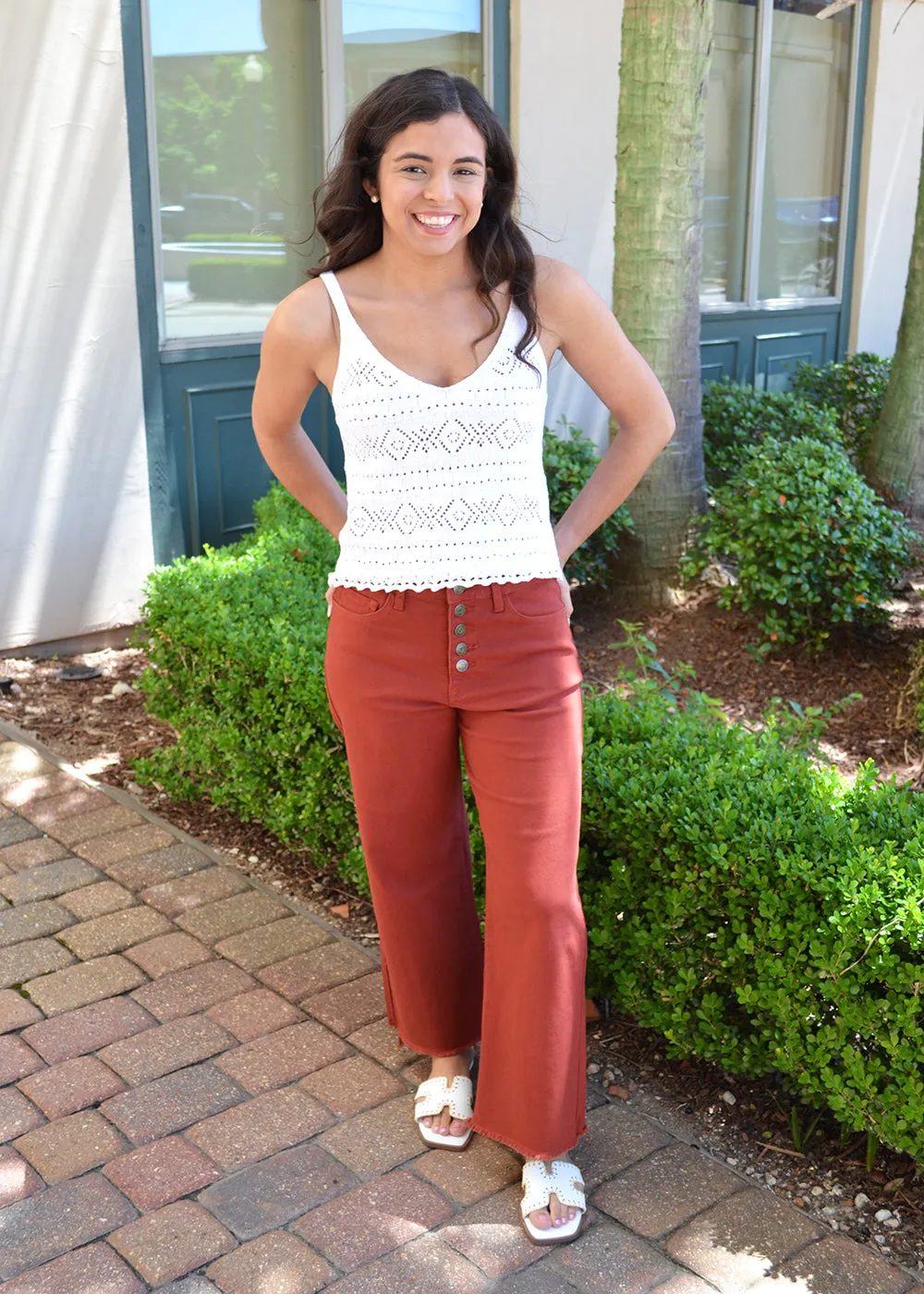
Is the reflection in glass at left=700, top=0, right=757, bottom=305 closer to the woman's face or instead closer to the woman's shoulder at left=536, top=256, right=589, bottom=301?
the woman's shoulder at left=536, top=256, right=589, bottom=301

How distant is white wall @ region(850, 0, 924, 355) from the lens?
10.7 m

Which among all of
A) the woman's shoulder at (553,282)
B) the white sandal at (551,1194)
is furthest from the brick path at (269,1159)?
the woman's shoulder at (553,282)

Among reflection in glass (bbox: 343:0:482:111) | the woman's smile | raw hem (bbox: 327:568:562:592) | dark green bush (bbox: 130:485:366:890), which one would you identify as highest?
reflection in glass (bbox: 343:0:482:111)

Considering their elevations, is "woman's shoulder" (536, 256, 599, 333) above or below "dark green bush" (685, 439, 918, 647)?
above

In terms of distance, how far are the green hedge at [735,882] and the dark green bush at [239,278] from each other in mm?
3143

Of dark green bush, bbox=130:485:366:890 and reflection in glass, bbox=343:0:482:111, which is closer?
dark green bush, bbox=130:485:366:890

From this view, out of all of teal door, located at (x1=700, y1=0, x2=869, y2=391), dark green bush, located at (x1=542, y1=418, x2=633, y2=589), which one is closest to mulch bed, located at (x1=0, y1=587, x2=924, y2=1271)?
dark green bush, located at (x1=542, y1=418, x2=633, y2=589)

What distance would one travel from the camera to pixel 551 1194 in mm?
2658

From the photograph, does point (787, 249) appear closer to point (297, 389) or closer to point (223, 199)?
point (223, 199)

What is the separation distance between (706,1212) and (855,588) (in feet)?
11.3

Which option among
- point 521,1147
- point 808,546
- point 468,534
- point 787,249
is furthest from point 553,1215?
point 787,249

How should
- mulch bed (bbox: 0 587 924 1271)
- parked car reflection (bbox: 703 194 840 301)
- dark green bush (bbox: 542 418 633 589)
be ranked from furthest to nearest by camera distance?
parked car reflection (bbox: 703 194 840 301) → dark green bush (bbox: 542 418 633 589) → mulch bed (bbox: 0 587 924 1271)

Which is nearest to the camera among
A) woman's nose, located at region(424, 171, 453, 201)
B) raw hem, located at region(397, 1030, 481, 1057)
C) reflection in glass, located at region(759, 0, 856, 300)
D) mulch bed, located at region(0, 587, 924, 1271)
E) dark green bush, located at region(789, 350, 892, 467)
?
woman's nose, located at region(424, 171, 453, 201)

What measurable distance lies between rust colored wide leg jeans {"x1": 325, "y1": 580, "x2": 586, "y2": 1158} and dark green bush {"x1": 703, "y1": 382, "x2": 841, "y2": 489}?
16.8ft
